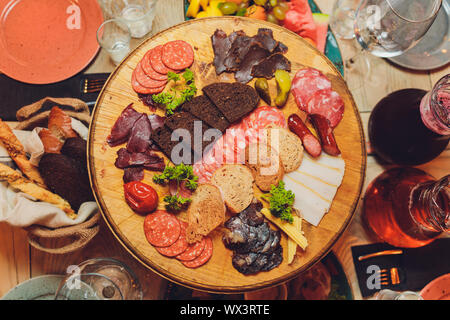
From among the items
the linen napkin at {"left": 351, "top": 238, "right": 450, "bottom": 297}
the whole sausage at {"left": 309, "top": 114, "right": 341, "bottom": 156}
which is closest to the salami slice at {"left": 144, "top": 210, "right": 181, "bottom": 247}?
the whole sausage at {"left": 309, "top": 114, "right": 341, "bottom": 156}

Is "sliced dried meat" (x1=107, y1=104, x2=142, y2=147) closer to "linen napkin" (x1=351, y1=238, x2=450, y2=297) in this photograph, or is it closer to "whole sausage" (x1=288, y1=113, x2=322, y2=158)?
"whole sausage" (x1=288, y1=113, x2=322, y2=158)

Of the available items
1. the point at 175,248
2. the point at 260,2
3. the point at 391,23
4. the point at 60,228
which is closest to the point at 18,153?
the point at 60,228

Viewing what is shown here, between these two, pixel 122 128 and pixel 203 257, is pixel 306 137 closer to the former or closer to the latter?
pixel 203 257

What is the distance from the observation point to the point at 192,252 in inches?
55.7

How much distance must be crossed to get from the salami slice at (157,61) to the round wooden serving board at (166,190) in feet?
0.15

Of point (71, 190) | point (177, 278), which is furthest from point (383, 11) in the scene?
point (71, 190)

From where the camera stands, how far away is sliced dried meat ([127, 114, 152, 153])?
1.46 m

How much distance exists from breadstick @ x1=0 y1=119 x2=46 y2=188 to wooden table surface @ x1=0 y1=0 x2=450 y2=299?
1.37 ft

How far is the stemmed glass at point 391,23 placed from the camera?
133cm

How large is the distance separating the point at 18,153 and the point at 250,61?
114cm

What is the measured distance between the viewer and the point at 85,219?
1444 mm

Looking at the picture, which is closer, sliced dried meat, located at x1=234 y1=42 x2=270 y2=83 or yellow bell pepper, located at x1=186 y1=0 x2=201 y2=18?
sliced dried meat, located at x1=234 y1=42 x2=270 y2=83

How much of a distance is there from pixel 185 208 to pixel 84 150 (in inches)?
21.4
